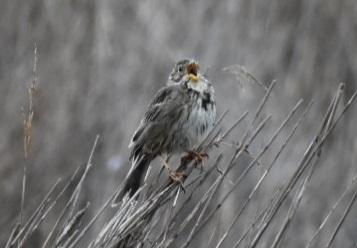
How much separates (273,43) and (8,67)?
205 centimetres

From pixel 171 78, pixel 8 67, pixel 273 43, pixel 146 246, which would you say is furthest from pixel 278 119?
pixel 146 246

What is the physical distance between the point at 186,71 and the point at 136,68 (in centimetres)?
353

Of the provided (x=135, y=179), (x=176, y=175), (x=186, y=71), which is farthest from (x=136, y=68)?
(x=176, y=175)

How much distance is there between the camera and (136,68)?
27.9 feet

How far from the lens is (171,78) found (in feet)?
16.7

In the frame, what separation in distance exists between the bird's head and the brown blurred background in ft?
8.61

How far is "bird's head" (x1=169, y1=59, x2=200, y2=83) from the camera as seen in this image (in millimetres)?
4957

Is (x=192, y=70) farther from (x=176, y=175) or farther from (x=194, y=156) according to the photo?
(x=176, y=175)

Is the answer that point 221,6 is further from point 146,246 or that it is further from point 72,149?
point 146,246

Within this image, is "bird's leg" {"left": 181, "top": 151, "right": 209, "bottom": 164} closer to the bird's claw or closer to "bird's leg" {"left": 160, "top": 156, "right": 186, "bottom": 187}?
the bird's claw

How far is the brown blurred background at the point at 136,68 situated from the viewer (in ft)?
25.7

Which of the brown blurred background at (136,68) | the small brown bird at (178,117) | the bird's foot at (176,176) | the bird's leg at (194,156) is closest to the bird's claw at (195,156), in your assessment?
the bird's leg at (194,156)

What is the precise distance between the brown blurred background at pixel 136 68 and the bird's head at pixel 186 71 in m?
2.62

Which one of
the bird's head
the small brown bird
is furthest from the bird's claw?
the bird's head
